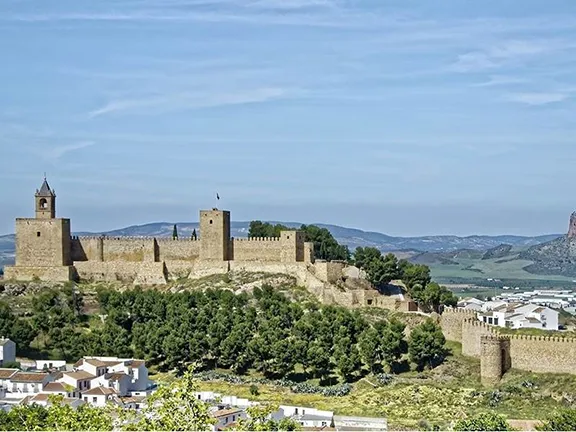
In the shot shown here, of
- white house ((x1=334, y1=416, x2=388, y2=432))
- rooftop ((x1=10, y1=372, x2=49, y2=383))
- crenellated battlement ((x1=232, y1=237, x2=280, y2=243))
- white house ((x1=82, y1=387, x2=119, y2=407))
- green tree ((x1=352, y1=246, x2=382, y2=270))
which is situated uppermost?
crenellated battlement ((x1=232, y1=237, x2=280, y2=243))

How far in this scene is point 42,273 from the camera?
→ 4941 centimetres

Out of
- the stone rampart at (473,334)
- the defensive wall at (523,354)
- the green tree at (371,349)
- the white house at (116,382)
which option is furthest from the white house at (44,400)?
the stone rampart at (473,334)

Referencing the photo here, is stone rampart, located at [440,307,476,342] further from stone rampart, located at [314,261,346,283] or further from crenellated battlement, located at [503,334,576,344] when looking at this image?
stone rampart, located at [314,261,346,283]

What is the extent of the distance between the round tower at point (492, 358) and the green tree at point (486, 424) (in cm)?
727

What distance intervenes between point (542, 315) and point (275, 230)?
14059 mm

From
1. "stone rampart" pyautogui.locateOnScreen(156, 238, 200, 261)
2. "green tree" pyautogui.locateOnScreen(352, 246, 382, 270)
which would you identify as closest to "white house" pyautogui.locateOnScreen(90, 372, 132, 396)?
"stone rampart" pyautogui.locateOnScreen(156, 238, 200, 261)

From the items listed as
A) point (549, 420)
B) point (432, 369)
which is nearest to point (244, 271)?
point (432, 369)

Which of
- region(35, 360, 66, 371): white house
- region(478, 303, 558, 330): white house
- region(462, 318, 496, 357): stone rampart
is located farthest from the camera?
region(478, 303, 558, 330): white house

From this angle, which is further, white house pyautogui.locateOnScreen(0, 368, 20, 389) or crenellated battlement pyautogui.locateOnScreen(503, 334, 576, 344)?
crenellated battlement pyautogui.locateOnScreen(503, 334, 576, 344)

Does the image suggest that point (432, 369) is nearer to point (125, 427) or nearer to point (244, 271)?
point (244, 271)

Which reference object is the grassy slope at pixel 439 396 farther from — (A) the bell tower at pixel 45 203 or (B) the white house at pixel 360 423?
(A) the bell tower at pixel 45 203

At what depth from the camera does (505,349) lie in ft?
117

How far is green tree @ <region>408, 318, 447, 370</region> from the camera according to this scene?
3784 centimetres

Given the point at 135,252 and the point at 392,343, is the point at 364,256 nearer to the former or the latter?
the point at 392,343
